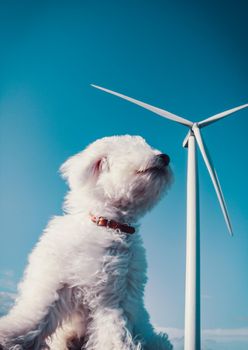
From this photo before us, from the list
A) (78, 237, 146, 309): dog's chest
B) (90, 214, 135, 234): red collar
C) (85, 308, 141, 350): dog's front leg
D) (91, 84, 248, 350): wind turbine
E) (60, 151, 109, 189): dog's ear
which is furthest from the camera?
(91, 84, 248, 350): wind turbine

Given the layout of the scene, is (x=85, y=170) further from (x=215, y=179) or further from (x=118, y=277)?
(x=215, y=179)

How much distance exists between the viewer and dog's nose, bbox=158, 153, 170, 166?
179 inches

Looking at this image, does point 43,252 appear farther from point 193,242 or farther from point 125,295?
point 193,242

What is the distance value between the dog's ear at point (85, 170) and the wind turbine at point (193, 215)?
3757 millimetres

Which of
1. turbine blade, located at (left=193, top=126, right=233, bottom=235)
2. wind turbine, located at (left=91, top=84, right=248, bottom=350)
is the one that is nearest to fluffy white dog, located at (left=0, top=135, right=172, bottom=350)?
wind turbine, located at (left=91, top=84, right=248, bottom=350)

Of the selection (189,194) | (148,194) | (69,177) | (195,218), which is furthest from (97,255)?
(189,194)

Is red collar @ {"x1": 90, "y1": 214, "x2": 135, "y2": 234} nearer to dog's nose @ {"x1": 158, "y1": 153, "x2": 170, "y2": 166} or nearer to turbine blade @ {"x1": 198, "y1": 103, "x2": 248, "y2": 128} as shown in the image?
dog's nose @ {"x1": 158, "y1": 153, "x2": 170, "y2": 166}

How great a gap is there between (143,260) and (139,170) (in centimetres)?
105

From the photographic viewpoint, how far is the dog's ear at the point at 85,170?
184 inches

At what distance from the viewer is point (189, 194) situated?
966cm

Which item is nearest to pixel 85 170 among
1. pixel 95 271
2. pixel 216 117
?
pixel 95 271

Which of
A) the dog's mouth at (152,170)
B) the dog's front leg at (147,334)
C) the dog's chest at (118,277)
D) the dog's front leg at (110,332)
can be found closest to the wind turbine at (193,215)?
the dog's front leg at (147,334)

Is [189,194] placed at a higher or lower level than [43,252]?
higher

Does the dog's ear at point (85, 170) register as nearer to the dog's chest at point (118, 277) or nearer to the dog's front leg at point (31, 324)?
the dog's chest at point (118, 277)
